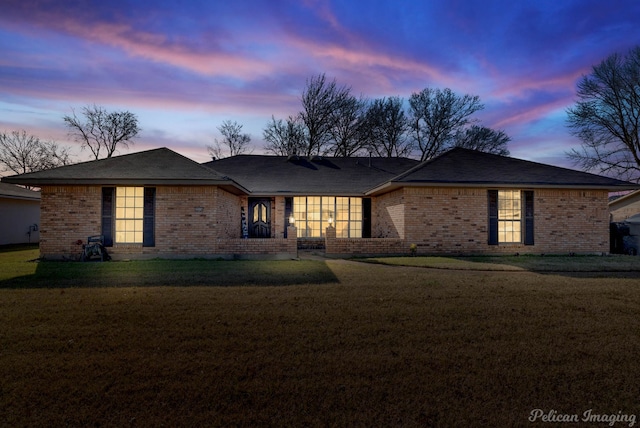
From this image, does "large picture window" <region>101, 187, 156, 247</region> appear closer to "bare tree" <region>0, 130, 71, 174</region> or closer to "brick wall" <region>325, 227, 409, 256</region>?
"brick wall" <region>325, 227, 409, 256</region>

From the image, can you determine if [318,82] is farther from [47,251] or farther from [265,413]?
[265,413]

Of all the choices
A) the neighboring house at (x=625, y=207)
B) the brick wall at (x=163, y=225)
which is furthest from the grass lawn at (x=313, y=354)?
the neighboring house at (x=625, y=207)

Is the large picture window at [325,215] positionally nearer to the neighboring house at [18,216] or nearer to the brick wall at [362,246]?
the brick wall at [362,246]

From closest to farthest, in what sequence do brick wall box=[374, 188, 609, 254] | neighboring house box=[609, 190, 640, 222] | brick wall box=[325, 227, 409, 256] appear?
brick wall box=[325, 227, 409, 256], brick wall box=[374, 188, 609, 254], neighboring house box=[609, 190, 640, 222]

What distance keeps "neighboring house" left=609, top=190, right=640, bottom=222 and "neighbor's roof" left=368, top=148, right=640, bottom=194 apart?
7172 millimetres

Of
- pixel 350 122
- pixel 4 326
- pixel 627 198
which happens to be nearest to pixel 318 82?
pixel 350 122

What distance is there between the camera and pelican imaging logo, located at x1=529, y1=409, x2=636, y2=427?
8.32 feet

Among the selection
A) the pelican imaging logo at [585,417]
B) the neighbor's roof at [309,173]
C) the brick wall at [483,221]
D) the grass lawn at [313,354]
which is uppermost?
the neighbor's roof at [309,173]

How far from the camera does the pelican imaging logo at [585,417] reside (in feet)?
8.32

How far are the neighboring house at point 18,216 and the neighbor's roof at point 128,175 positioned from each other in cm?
854

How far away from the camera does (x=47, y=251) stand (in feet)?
38.8

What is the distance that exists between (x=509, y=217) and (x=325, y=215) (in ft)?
25.9

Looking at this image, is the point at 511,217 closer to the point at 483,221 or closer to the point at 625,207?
the point at 483,221

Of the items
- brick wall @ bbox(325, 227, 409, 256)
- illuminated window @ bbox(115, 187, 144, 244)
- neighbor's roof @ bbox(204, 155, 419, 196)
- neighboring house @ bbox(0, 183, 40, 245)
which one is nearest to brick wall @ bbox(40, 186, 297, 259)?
illuminated window @ bbox(115, 187, 144, 244)
